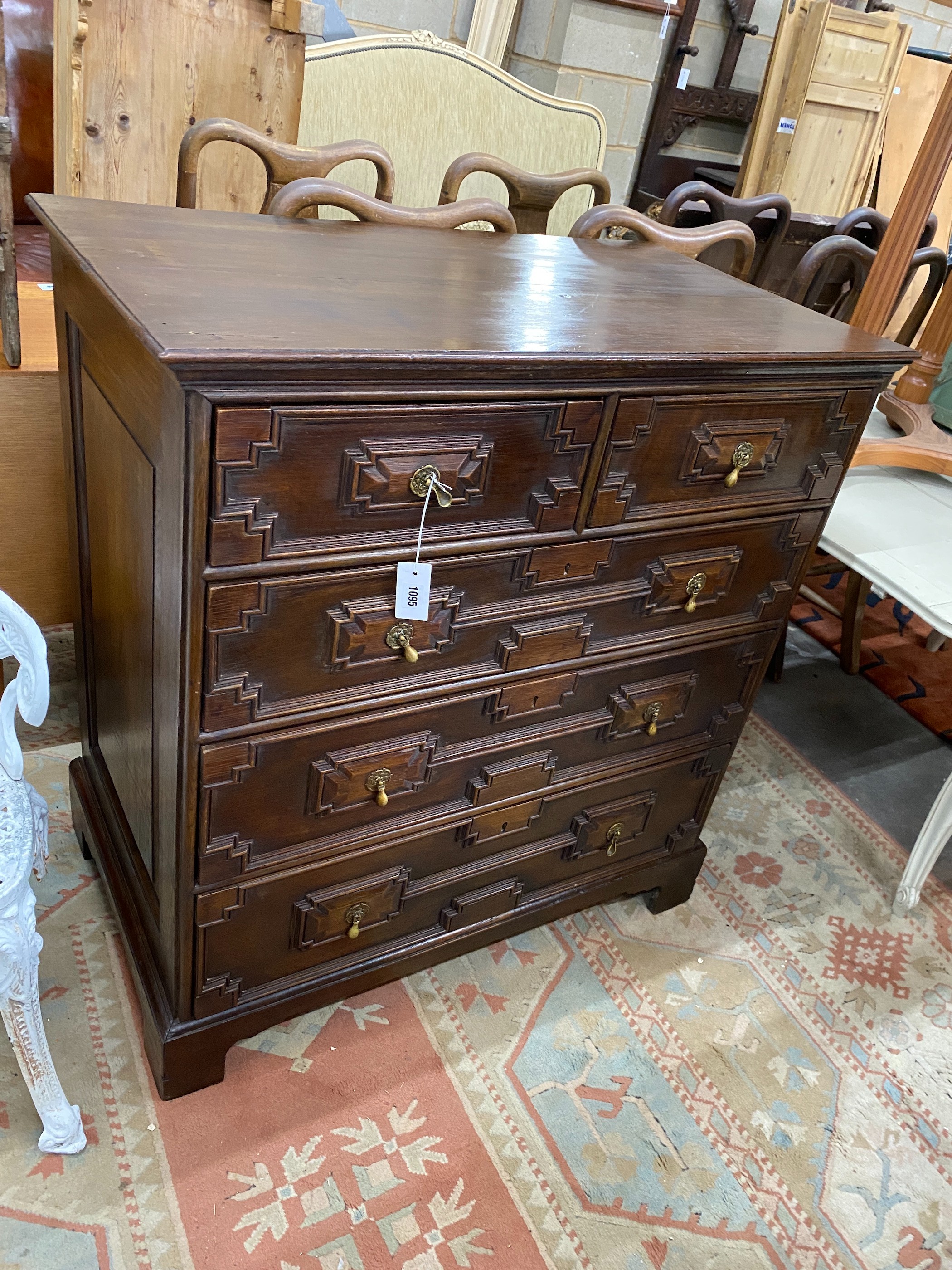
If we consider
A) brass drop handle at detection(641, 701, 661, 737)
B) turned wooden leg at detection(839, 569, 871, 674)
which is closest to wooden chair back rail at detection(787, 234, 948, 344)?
turned wooden leg at detection(839, 569, 871, 674)

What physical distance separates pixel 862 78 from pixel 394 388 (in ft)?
15.7

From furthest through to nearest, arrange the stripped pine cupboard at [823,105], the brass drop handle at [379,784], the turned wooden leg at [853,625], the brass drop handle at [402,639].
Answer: the stripped pine cupboard at [823,105]
the turned wooden leg at [853,625]
the brass drop handle at [379,784]
the brass drop handle at [402,639]

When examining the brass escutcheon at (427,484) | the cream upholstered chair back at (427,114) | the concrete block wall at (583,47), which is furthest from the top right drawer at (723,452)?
the concrete block wall at (583,47)

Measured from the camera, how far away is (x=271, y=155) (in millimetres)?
1479

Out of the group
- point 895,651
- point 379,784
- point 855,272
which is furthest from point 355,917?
point 895,651

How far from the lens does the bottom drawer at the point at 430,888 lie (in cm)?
125

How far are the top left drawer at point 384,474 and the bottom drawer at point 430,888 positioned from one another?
1.64ft

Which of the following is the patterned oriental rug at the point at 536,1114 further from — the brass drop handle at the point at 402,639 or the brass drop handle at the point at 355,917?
the brass drop handle at the point at 402,639

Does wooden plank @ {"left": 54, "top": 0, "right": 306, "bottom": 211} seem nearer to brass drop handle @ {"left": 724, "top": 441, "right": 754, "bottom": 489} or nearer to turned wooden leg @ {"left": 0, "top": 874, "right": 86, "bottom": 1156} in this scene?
brass drop handle @ {"left": 724, "top": 441, "right": 754, "bottom": 489}

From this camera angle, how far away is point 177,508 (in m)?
0.89

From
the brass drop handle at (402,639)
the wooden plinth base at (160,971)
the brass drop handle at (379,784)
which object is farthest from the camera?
the wooden plinth base at (160,971)

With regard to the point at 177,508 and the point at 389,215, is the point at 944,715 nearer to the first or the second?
the point at 389,215

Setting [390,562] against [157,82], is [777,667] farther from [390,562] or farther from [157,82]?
[157,82]

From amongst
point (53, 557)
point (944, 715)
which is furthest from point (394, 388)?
point (944, 715)
